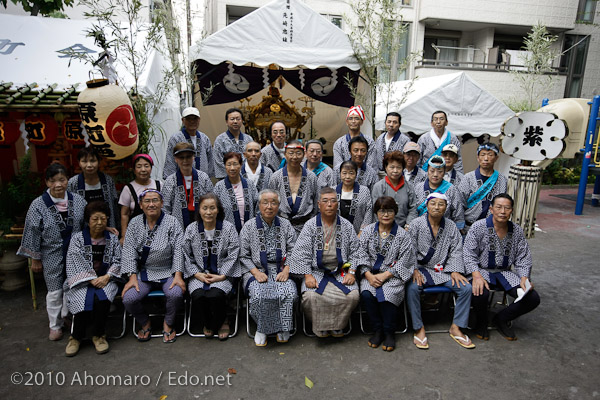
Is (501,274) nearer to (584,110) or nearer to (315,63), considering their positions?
(315,63)

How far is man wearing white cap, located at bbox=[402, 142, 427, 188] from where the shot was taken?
496 centimetres

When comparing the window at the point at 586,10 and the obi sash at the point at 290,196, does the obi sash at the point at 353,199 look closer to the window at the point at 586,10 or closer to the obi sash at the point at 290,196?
the obi sash at the point at 290,196

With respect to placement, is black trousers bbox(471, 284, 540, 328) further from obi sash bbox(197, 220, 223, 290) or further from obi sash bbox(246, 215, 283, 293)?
obi sash bbox(197, 220, 223, 290)

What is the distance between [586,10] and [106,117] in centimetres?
1908

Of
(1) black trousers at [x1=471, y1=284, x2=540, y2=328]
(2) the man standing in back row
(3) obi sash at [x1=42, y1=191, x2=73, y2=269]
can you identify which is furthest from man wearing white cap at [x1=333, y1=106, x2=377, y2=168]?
(3) obi sash at [x1=42, y1=191, x2=73, y2=269]

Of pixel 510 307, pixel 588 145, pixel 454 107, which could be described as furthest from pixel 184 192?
pixel 588 145

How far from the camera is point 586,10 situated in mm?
15562

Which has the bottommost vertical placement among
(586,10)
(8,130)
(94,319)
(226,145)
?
(94,319)

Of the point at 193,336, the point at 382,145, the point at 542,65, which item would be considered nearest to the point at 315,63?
the point at 382,145

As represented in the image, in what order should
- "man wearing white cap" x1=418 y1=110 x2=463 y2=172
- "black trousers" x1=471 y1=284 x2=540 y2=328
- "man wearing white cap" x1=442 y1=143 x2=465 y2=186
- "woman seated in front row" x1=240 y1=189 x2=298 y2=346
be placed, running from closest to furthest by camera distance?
"woman seated in front row" x1=240 y1=189 x2=298 y2=346 < "black trousers" x1=471 y1=284 x2=540 y2=328 < "man wearing white cap" x1=442 y1=143 x2=465 y2=186 < "man wearing white cap" x1=418 y1=110 x2=463 y2=172

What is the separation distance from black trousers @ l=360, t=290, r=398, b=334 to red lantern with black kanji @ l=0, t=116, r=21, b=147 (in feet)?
15.2

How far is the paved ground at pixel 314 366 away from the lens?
306cm

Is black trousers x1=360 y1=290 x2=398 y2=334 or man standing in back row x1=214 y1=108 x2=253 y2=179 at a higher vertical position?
man standing in back row x1=214 y1=108 x2=253 y2=179

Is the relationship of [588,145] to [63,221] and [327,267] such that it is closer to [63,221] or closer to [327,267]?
[327,267]
